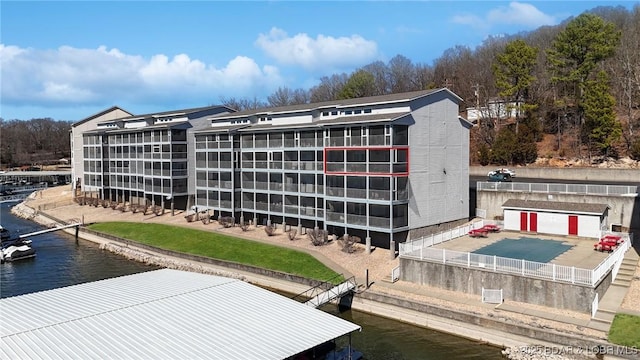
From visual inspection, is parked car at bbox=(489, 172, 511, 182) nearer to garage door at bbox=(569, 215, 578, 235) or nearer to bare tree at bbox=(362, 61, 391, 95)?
garage door at bbox=(569, 215, 578, 235)

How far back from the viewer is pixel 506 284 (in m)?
29.8

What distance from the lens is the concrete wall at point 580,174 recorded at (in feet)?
175

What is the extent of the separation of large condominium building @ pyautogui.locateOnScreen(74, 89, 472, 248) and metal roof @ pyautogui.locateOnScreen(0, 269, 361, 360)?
18.3m

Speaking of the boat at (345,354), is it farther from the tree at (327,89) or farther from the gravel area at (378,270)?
the tree at (327,89)

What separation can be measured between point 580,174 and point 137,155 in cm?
5525

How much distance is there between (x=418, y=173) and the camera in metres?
41.4

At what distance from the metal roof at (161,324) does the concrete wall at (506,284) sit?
1239 cm

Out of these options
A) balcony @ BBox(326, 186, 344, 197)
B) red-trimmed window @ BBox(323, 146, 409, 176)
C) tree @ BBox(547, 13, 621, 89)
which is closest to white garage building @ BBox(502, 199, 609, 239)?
red-trimmed window @ BBox(323, 146, 409, 176)

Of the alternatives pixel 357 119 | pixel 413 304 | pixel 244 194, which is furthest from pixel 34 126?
pixel 413 304

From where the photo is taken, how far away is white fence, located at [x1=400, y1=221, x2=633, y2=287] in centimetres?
2770

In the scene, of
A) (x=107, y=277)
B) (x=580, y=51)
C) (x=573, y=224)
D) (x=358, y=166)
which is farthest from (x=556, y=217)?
(x=580, y=51)

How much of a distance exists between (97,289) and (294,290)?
564 inches

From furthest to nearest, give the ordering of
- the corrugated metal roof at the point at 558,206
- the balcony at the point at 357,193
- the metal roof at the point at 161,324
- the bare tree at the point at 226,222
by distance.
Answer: the bare tree at the point at 226,222, the balcony at the point at 357,193, the corrugated metal roof at the point at 558,206, the metal roof at the point at 161,324

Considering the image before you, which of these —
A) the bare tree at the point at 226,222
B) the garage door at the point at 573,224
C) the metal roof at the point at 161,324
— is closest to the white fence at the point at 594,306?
the metal roof at the point at 161,324
